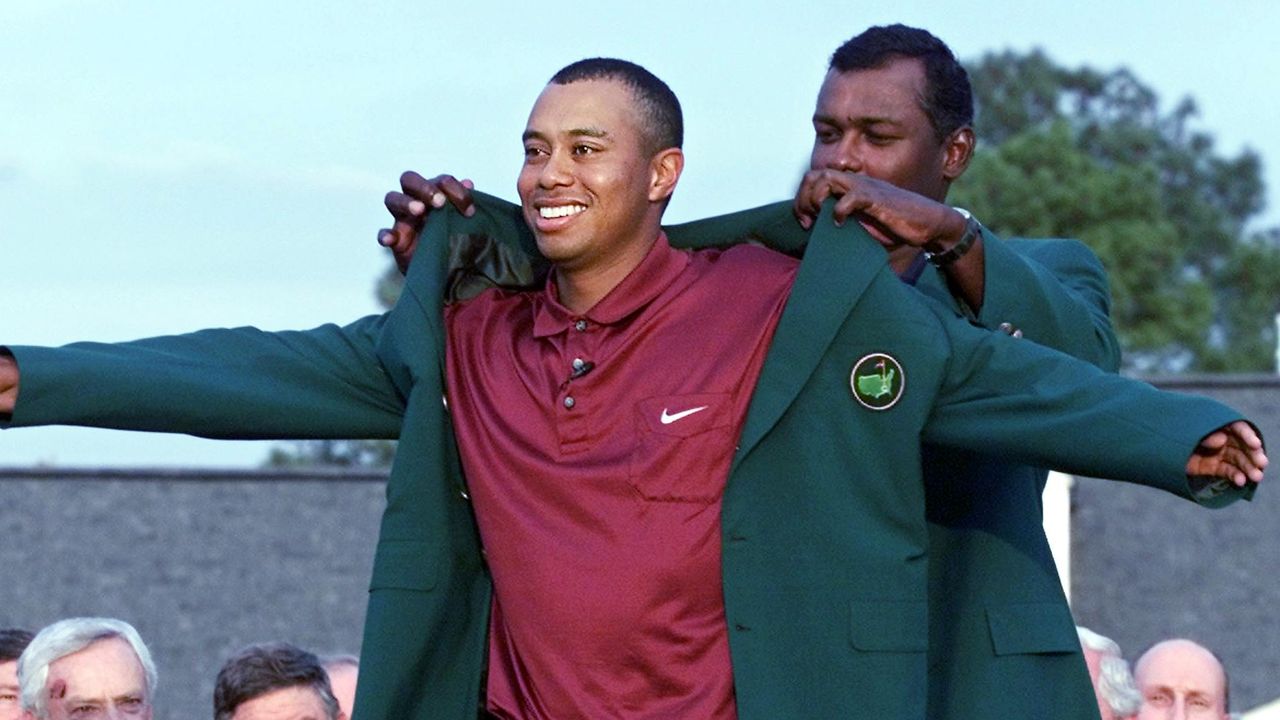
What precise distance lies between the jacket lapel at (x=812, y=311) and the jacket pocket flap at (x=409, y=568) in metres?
0.59

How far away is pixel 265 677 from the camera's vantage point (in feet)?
21.1

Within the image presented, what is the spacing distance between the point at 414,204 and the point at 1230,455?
1576 millimetres

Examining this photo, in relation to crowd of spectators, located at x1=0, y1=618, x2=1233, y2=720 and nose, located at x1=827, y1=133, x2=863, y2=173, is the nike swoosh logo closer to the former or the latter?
nose, located at x1=827, y1=133, x2=863, y2=173

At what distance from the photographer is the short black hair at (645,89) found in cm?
433

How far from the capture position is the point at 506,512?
4.24 meters

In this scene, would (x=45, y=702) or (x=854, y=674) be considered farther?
(x=45, y=702)

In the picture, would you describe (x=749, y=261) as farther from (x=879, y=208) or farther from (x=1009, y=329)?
(x=1009, y=329)

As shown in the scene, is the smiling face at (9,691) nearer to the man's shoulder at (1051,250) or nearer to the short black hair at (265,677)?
the short black hair at (265,677)

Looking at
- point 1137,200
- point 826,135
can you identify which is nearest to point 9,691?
point 826,135

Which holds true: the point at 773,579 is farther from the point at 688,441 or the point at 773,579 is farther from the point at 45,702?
the point at 45,702

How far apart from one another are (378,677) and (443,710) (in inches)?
5.4

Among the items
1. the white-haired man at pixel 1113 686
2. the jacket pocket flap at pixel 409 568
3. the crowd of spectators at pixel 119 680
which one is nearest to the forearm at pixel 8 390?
the jacket pocket flap at pixel 409 568

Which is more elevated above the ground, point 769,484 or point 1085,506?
point 1085,506

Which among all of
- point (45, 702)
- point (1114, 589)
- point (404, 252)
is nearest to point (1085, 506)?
point (1114, 589)
